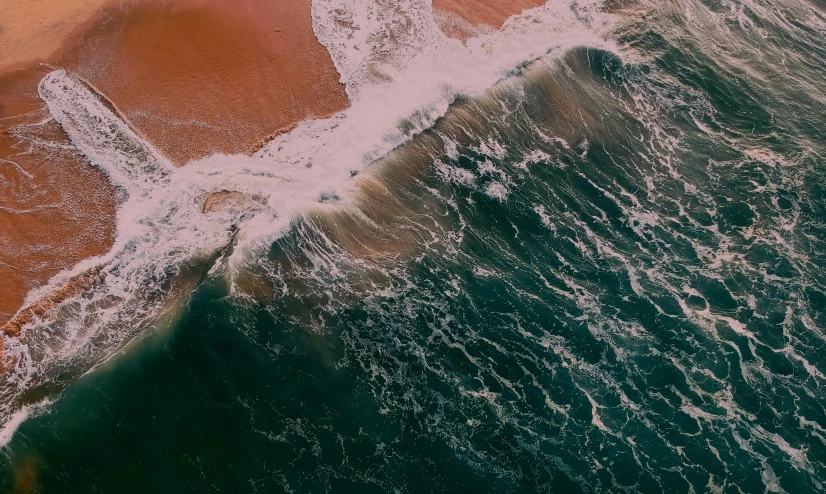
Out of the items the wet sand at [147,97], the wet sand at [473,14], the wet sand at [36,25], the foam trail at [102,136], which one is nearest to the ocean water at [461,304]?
the foam trail at [102,136]

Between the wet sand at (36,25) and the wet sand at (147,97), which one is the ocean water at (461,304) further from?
the wet sand at (36,25)

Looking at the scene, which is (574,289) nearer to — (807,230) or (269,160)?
(807,230)

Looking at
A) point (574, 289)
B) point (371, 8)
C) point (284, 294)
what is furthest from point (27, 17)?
point (574, 289)

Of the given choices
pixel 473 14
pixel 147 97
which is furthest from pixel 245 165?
pixel 473 14

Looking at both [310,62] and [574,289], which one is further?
[310,62]

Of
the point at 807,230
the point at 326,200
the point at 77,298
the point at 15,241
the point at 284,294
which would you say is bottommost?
the point at 807,230
